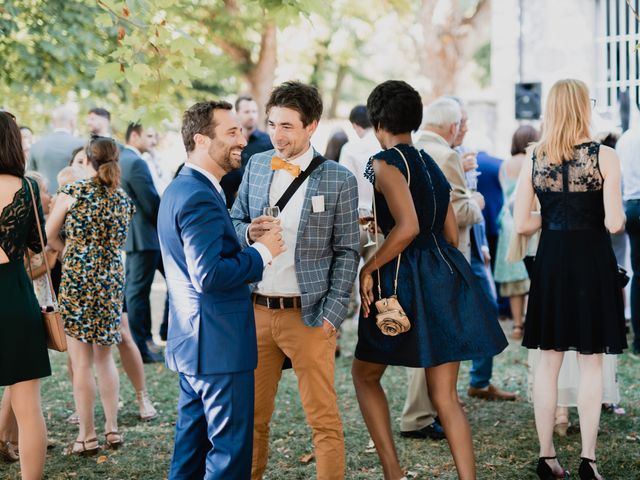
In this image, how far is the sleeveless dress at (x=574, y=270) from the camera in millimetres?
4574

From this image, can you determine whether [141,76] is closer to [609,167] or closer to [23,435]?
[23,435]

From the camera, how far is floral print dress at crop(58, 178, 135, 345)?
17.4 feet

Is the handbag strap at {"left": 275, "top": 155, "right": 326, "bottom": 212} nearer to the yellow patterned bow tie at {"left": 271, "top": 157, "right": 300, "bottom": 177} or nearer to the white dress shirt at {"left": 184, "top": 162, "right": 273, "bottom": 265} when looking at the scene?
the yellow patterned bow tie at {"left": 271, "top": 157, "right": 300, "bottom": 177}

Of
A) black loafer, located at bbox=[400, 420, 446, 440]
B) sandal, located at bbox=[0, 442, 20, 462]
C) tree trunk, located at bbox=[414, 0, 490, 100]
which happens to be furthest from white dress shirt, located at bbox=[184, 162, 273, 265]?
tree trunk, located at bbox=[414, 0, 490, 100]

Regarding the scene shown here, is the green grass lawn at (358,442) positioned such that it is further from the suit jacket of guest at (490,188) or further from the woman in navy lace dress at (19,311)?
the suit jacket of guest at (490,188)

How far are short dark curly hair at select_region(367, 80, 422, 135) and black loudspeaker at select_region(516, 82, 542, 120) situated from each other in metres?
10.6

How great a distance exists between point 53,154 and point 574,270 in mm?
5654

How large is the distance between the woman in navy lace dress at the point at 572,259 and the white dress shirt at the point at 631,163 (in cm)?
324

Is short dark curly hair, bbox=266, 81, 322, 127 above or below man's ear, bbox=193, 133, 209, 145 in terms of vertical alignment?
above

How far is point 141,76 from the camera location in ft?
16.4

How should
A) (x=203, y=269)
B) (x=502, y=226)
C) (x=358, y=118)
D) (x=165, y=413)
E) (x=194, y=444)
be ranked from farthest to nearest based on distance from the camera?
(x=502, y=226)
(x=358, y=118)
(x=165, y=413)
(x=194, y=444)
(x=203, y=269)

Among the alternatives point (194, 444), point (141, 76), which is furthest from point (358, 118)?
point (194, 444)

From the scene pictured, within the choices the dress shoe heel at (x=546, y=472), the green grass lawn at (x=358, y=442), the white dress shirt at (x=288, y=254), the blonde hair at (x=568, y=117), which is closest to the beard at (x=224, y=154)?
the white dress shirt at (x=288, y=254)

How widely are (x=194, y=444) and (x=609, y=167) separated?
8.34ft
